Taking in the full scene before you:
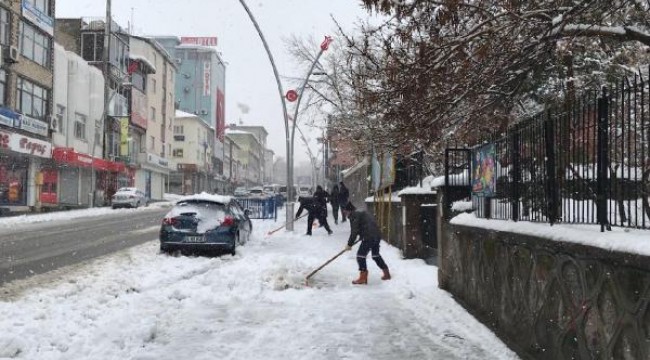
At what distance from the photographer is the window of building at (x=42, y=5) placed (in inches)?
1332

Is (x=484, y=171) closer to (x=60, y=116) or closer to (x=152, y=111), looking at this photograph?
(x=60, y=116)

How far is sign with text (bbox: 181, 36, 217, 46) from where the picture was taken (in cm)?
10562

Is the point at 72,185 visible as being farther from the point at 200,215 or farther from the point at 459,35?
the point at 459,35

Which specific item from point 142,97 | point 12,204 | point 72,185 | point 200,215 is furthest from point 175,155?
point 200,215

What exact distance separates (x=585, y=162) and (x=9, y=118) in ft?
103

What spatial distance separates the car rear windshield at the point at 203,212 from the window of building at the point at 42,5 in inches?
1006

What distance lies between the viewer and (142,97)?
57375 millimetres

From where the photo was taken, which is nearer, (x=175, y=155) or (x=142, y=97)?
(x=142, y=97)

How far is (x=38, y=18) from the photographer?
3422 centimetres

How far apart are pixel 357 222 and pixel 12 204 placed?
27140 mm

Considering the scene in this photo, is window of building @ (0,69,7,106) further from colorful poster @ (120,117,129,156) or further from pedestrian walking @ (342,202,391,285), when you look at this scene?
pedestrian walking @ (342,202,391,285)

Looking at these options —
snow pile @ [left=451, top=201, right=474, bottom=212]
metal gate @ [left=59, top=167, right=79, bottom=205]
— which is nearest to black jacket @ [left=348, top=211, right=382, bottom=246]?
snow pile @ [left=451, top=201, right=474, bottom=212]

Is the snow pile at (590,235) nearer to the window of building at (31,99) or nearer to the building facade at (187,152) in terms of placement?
the window of building at (31,99)

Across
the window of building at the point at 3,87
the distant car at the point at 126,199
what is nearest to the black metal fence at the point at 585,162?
the window of building at the point at 3,87
